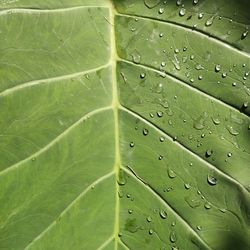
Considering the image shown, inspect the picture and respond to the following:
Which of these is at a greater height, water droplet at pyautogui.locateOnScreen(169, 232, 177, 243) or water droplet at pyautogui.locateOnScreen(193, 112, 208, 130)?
water droplet at pyautogui.locateOnScreen(193, 112, 208, 130)

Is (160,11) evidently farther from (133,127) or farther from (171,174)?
(171,174)

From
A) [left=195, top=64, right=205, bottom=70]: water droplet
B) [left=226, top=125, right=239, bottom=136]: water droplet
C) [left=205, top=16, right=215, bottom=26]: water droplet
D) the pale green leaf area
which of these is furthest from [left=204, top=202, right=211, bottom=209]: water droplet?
[left=205, top=16, right=215, bottom=26]: water droplet

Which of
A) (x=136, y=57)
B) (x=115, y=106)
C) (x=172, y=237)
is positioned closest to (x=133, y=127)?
(x=115, y=106)

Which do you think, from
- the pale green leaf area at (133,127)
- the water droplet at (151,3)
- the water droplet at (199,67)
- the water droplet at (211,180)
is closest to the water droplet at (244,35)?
the pale green leaf area at (133,127)

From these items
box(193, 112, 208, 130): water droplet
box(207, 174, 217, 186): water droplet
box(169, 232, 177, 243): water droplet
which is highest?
box(193, 112, 208, 130): water droplet

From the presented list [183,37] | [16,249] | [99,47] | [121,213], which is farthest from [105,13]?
[16,249]

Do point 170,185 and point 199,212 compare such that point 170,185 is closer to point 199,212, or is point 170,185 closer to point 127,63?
point 199,212

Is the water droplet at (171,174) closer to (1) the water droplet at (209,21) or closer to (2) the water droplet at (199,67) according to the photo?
(2) the water droplet at (199,67)

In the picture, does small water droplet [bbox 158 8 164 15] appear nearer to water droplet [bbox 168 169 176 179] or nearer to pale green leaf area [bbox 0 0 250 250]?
pale green leaf area [bbox 0 0 250 250]

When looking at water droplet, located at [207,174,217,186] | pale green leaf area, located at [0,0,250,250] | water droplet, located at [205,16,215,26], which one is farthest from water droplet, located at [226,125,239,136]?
water droplet, located at [205,16,215,26]
